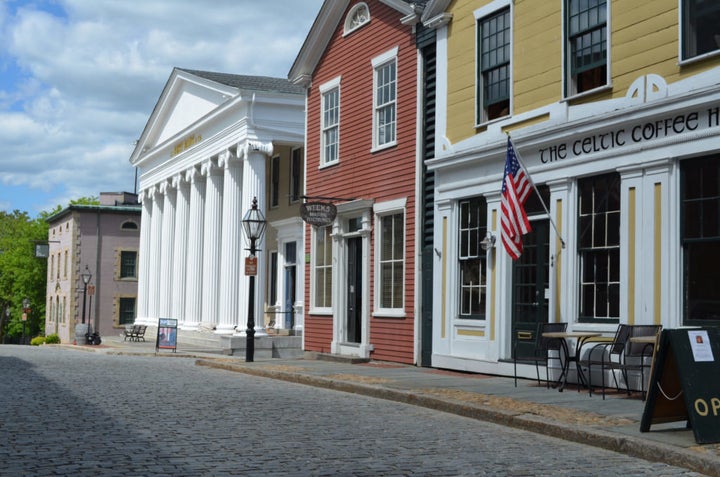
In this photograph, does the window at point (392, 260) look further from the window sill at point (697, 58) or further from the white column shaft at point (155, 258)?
the white column shaft at point (155, 258)

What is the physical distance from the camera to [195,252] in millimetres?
35781

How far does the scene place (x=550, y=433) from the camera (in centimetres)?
1014

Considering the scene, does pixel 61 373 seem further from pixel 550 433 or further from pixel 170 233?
pixel 170 233

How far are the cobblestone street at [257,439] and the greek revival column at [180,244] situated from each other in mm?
23517

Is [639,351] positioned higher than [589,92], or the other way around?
[589,92]

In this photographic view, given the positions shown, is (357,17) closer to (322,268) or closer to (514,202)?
(322,268)

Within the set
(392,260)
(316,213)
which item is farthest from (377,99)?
(392,260)

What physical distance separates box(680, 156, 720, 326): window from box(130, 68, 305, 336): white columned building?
17.9m

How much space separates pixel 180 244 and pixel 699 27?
93.0ft

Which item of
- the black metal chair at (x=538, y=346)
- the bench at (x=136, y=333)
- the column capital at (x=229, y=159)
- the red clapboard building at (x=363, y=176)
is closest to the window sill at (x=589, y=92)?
the black metal chair at (x=538, y=346)

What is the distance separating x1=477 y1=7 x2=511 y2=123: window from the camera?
16359 millimetres

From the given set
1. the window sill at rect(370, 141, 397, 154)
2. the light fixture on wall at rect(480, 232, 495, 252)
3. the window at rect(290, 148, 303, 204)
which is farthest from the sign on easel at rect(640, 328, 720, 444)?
the window at rect(290, 148, 303, 204)

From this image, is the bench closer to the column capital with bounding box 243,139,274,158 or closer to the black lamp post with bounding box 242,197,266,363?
the column capital with bounding box 243,139,274,158

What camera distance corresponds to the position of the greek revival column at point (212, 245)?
33.4 m
